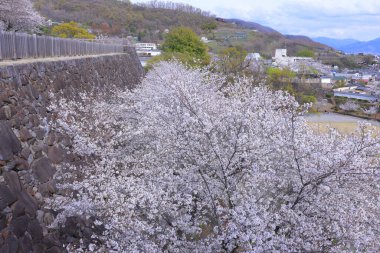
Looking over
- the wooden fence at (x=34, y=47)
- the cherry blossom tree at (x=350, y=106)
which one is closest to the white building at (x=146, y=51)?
the cherry blossom tree at (x=350, y=106)

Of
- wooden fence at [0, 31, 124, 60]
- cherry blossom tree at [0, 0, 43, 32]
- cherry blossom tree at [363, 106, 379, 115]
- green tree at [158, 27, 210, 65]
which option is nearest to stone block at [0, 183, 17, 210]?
wooden fence at [0, 31, 124, 60]

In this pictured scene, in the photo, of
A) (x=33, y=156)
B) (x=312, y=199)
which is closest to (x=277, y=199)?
(x=312, y=199)

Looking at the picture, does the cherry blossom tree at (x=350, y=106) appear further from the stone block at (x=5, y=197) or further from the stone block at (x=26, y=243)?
the stone block at (x=5, y=197)

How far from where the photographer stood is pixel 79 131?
7.71 m

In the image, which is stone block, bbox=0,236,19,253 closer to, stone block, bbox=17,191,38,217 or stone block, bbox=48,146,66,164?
stone block, bbox=17,191,38,217

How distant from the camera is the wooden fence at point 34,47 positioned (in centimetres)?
690

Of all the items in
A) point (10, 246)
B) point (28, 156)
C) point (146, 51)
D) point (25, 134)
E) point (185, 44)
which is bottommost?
point (146, 51)

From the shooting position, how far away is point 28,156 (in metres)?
6.15

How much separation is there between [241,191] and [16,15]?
61.5 feet

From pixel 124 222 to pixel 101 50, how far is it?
1384 centimetres

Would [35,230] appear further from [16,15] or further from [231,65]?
[231,65]

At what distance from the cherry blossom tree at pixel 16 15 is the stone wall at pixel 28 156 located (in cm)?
1299

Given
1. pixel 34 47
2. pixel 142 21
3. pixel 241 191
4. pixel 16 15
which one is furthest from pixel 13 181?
pixel 142 21

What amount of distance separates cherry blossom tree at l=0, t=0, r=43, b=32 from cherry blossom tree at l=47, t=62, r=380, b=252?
54.3 ft
